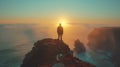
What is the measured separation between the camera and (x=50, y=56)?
11109 millimetres

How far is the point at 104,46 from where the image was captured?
73.6 ft

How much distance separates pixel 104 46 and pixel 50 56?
12.3m

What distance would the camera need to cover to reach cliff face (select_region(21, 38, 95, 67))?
1092 cm

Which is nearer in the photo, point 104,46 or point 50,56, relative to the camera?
point 50,56

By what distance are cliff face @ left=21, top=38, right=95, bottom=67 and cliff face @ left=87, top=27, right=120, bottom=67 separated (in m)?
9.43

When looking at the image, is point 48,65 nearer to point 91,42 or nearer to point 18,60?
point 18,60

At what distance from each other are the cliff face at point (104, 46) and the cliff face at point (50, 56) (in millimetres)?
9429

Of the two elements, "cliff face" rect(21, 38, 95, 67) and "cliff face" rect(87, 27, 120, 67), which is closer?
"cliff face" rect(21, 38, 95, 67)

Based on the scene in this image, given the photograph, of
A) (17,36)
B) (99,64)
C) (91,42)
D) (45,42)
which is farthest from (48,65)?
(91,42)

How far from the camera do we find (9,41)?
18953 millimetres

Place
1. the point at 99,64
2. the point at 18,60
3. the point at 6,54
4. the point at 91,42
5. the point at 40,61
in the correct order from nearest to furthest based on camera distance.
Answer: the point at 40,61 → the point at 18,60 → the point at 6,54 → the point at 99,64 → the point at 91,42

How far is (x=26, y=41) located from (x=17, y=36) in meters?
1.13

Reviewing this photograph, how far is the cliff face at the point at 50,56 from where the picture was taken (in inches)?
430

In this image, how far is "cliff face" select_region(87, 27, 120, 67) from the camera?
69.4 feet
